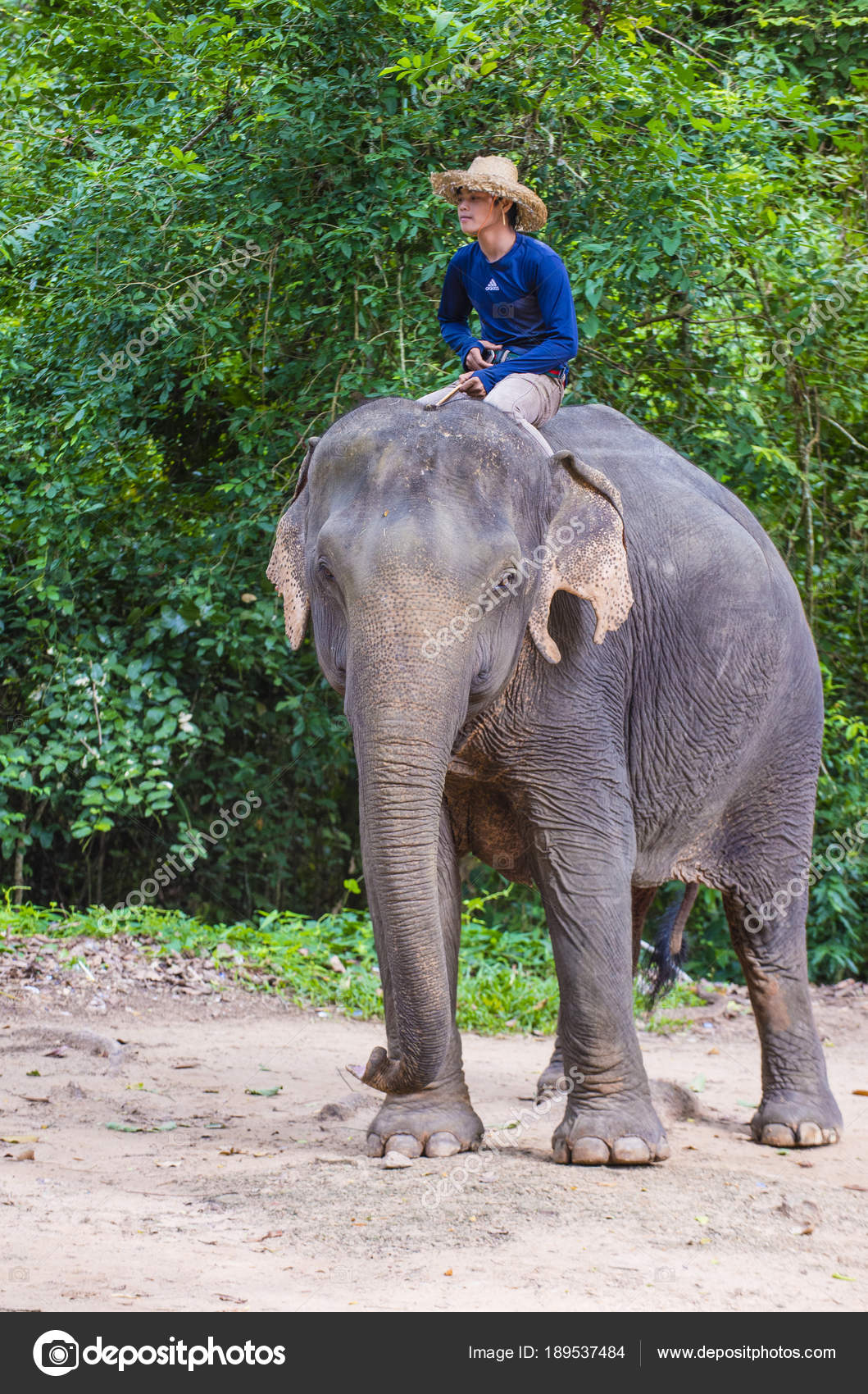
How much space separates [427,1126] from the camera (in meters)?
4.77

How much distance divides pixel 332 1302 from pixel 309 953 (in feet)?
19.1

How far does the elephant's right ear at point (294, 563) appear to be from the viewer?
482cm

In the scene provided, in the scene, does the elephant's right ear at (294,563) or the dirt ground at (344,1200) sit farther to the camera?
the elephant's right ear at (294,563)

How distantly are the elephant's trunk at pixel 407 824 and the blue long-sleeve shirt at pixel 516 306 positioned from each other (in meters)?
1.40

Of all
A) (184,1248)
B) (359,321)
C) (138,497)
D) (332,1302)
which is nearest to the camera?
(332,1302)

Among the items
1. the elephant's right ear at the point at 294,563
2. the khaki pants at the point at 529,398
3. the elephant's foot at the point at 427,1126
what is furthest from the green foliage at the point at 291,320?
the elephant's foot at the point at 427,1126

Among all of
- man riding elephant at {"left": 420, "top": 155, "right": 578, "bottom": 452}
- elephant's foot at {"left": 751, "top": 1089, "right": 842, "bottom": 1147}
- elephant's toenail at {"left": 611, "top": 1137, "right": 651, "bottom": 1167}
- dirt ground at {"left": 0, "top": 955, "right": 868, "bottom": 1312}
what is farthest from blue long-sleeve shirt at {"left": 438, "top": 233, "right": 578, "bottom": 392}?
elephant's foot at {"left": 751, "top": 1089, "right": 842, "bottom": 1147}

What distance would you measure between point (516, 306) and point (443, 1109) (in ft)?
9.13

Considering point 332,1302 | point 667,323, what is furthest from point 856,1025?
point 332,1302

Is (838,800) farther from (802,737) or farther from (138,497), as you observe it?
(138,497)

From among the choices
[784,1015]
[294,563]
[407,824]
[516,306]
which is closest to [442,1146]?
[407,824]

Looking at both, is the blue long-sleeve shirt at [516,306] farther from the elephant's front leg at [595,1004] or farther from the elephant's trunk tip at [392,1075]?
the elephant's trunk tip at [392,1075]

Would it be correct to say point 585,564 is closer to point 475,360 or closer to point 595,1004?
point 475,360

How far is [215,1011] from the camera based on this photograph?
7.93 meters
